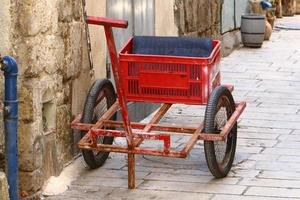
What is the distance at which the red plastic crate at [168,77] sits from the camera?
259 inches

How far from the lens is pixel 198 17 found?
11.7m

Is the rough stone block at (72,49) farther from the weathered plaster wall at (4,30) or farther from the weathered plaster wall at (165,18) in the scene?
the weathered plaster wall at (165,18)

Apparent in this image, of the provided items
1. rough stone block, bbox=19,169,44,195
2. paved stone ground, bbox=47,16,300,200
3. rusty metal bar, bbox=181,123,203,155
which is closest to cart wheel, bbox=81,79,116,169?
paved stone ground, bbox=47,16,300,200

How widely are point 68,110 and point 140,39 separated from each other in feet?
2.99

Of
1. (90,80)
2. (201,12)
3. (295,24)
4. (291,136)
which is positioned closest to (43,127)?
(90,80)

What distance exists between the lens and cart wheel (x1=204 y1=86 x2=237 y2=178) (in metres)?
6.31

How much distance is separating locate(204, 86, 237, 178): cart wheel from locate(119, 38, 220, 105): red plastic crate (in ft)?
0.49

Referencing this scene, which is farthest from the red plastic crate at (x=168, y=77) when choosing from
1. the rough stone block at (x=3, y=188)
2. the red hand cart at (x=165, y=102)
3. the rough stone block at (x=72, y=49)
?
the rough stone block at (x=3, y=188)

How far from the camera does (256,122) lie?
8727mm

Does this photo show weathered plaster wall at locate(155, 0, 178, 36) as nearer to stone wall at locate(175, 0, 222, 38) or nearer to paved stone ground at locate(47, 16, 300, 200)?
stone wall at locate(175, 0, 222, 38)

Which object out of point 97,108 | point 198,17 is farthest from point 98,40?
point 198,17

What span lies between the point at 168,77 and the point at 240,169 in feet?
3.14

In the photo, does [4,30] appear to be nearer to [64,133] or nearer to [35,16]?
[35,16]

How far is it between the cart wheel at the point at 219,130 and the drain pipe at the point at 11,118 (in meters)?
1.52
